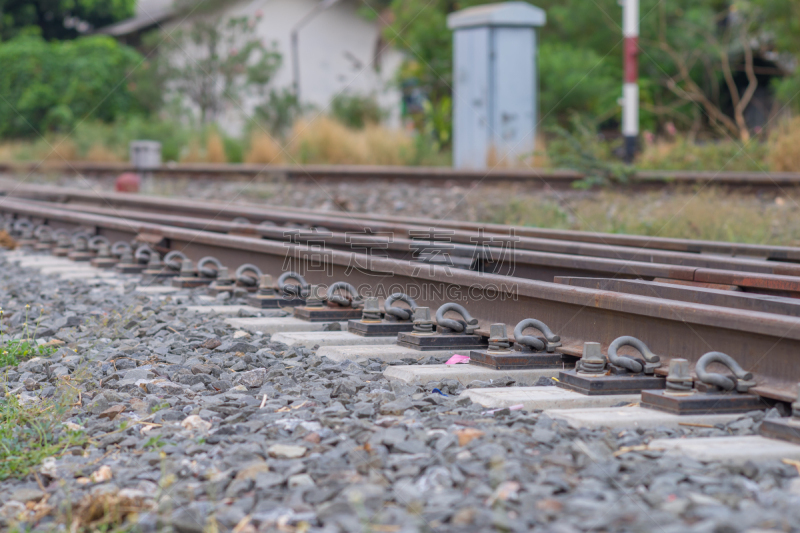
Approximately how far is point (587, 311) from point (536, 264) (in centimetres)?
118

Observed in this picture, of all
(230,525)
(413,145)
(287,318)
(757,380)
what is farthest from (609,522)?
(413,145)

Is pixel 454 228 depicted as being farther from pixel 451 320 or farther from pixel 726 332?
pixel 726 332

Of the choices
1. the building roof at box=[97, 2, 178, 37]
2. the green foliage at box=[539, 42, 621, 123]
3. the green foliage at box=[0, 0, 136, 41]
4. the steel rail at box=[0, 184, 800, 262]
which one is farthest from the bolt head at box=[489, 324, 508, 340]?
the green foliage at box=[0, 0, 136, 41]

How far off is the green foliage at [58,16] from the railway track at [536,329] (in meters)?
36.2

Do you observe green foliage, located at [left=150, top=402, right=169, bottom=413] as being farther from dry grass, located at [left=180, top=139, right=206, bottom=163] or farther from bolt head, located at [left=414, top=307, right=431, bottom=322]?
dry grass, located at [left=180, top=139, right=206, bottom=163]

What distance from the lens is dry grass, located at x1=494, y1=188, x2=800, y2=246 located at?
21.1 feet

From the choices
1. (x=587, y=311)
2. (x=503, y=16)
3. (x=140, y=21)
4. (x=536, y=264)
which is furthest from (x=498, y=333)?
(x=140, y=21)

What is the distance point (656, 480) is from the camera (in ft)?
6.56

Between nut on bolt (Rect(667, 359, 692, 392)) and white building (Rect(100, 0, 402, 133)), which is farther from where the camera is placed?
white building (Rect(100, 0, 402, 133))

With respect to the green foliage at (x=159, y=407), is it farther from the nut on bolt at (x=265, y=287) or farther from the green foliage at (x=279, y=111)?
the green foliage at (x=279, y=111)

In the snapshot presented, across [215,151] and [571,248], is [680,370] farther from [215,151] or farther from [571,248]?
[215,151]

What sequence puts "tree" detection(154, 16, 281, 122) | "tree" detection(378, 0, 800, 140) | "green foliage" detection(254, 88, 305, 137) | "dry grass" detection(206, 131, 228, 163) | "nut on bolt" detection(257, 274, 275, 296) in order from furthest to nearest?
"tree" detection(154, 16, 281, 122), "green foliage" detection(254, 88, 305, 137), "tree" detection(378, 0, 800, 140), "dry grass" detection(206, 131, 228, 163), "nut on bolt" detection(257, 274, 275, 296)

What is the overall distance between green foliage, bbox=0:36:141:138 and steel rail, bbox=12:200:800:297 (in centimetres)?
2671

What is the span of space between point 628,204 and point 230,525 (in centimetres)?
673
